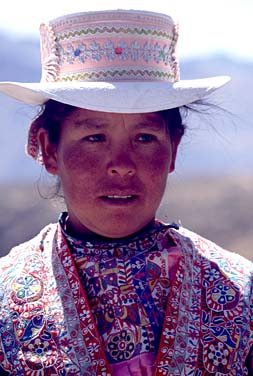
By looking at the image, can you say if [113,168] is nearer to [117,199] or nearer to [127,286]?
[117,199]

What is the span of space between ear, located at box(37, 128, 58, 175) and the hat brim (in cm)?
23

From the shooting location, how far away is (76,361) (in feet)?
8.56

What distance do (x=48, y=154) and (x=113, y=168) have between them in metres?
0.37

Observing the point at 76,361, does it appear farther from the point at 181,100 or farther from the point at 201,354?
the point at 181,100

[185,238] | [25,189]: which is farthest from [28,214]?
[185,238]

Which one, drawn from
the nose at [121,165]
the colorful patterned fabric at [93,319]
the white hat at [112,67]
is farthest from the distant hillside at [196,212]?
the nose at [121,165]

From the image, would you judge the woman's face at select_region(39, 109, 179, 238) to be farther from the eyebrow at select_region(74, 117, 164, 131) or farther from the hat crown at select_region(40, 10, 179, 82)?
the hat crown at select_region(40, 10, 179, 82)

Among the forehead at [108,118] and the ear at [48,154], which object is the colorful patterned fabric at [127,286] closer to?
the ear at [48,154]

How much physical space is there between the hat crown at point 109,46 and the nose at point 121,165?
238mm

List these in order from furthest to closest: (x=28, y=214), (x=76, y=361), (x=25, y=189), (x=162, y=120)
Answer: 1. (x=25, y=189)
2. (x=28, y=214)
3. (x=162, y=120)
4. (x=76, y=361)

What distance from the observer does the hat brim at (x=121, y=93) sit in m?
2.58

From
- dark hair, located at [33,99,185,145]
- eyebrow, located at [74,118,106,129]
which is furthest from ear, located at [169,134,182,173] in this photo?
eyebrow, located at [74,118,106,129]

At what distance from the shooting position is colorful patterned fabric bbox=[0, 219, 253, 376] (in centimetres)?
262

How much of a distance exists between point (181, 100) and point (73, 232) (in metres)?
0.59
